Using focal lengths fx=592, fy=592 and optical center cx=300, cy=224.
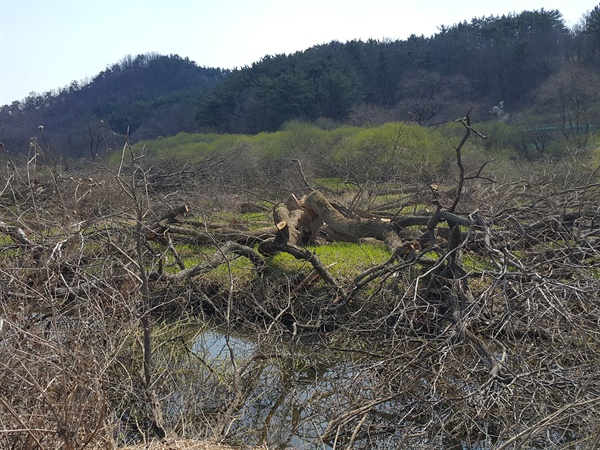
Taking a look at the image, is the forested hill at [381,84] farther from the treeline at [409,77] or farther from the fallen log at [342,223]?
the fallen log at [342,223]

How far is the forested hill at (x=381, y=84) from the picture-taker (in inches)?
1560

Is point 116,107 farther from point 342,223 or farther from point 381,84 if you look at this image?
point 342,223

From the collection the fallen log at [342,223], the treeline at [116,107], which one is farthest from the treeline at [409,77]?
the fallen log at [342,223]

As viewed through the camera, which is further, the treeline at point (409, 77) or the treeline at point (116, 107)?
the treeline at point (116, 107)

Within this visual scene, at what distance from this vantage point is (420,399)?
4.60m

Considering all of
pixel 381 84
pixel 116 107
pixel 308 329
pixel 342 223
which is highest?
pixel 116 107

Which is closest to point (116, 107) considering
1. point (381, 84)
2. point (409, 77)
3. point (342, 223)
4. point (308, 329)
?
point (381, 84)

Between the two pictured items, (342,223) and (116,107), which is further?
(116,107)

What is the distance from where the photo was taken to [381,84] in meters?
48.9

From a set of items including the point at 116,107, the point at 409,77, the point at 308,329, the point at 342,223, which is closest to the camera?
the point at 308,329

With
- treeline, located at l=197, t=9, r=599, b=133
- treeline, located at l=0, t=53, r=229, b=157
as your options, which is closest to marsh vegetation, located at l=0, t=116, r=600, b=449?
treeline, located at l=197, t=9, r=599, b=133

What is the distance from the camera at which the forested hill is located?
39.6m

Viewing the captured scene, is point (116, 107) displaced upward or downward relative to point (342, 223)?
upward

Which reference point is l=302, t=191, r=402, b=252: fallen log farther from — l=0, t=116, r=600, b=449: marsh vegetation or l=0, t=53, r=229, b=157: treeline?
l=0, t=53, r=229, b=157: treeline
